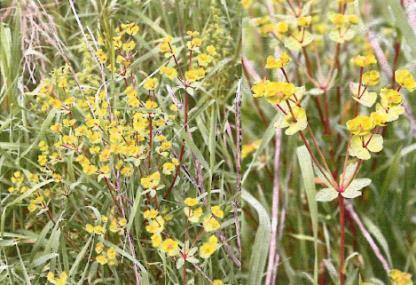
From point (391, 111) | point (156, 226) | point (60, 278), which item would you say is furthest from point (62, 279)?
point (391, 111)

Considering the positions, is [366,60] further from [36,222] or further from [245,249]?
[36,222]

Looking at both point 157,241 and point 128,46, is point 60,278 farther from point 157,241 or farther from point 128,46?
point 128,46

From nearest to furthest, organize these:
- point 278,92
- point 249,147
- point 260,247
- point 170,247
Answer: point 278,92
point 170,247
point 260,247
point 249,147

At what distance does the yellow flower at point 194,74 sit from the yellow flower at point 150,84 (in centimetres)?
4

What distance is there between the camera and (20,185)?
889 millimetres

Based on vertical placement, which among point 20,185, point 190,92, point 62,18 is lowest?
point 20,185

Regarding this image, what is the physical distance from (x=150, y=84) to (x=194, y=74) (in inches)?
2.3

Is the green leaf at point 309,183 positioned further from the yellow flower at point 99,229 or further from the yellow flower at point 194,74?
the yellow flower at point 99,229

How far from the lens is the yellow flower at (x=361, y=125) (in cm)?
61

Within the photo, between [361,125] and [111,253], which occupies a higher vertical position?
[361,125]

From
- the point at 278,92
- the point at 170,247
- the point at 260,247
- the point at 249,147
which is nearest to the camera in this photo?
the point at 278,92

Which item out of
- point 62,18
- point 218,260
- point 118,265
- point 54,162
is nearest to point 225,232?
point 218,260

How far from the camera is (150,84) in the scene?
79cm

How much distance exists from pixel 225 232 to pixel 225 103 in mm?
183
